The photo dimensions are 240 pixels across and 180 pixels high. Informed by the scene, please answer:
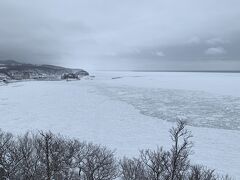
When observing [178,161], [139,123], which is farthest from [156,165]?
[139,123]

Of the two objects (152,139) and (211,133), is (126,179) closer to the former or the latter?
(152,139)

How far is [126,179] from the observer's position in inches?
528

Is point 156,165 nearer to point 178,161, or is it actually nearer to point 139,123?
point 178,161

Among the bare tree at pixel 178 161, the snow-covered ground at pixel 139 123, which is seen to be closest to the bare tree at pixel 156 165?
the bare tree at pixel 178 161

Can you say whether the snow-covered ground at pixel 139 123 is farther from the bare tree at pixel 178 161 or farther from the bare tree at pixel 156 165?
the bare tree at pixel 156 165

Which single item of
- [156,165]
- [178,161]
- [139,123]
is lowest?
[139,123]

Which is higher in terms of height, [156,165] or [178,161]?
[178,161]

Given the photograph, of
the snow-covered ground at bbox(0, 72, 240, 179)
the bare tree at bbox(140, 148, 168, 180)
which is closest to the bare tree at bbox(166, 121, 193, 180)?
the bare tree at bbox(140, 148, 168, 180)

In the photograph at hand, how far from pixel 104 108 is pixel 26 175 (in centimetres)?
2432

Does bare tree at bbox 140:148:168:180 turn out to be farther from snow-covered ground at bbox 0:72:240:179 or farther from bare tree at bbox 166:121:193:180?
snow-covered ground at bbox 0:72:240:179

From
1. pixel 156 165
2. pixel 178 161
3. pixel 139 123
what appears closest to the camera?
pixel 178 161

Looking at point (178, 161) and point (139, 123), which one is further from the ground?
point (178, 161)

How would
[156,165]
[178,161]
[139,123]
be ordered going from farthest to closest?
[139,123], [156,165], [178,161]

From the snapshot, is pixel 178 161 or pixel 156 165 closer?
pixel 178 161
